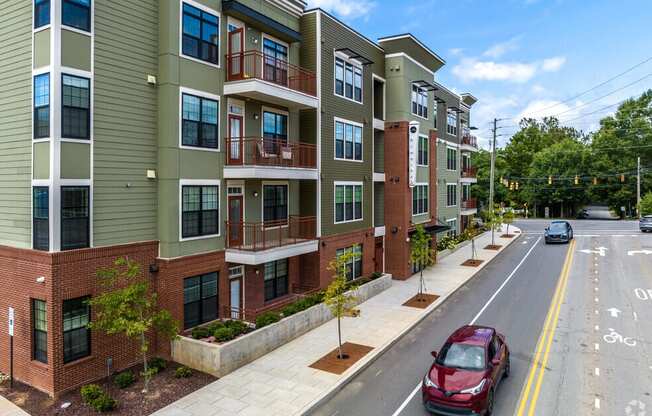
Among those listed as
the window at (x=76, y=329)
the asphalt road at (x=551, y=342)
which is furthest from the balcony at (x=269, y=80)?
the asphalt road at (x=551, y=342)

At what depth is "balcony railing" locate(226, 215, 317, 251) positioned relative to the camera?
17.4m

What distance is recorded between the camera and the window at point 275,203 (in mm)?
19594

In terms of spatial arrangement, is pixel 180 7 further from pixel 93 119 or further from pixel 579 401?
pixel 579 401

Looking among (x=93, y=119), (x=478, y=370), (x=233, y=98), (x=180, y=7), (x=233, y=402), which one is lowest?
(x=233, y=402)

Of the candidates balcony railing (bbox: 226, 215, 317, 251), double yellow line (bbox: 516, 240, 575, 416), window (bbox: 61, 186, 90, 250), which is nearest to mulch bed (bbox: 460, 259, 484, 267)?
double yellow line (bbox: 516, 240, 575, 416)

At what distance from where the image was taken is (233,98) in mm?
17328

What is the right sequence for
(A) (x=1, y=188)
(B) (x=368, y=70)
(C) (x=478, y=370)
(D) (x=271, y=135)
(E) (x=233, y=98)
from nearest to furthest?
(C) (x=478, y=370) → (A) (x=1, y=188) → (E) (x=233, y=98) → (D) (x=271, y=135) → (B) (x=368, y=70)

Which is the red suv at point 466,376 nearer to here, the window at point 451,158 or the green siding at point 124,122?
the green siding at point 124,122

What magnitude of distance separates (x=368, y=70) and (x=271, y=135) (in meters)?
9.01

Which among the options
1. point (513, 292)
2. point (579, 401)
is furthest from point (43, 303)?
point (513, 292)

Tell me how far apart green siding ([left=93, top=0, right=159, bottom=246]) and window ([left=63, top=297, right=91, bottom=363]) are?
1.87 metres

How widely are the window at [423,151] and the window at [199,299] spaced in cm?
1812

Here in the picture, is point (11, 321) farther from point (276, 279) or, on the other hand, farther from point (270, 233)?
point (276, 279)

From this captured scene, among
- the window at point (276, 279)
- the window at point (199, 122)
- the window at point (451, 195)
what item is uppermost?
the window at point (199, 122)
